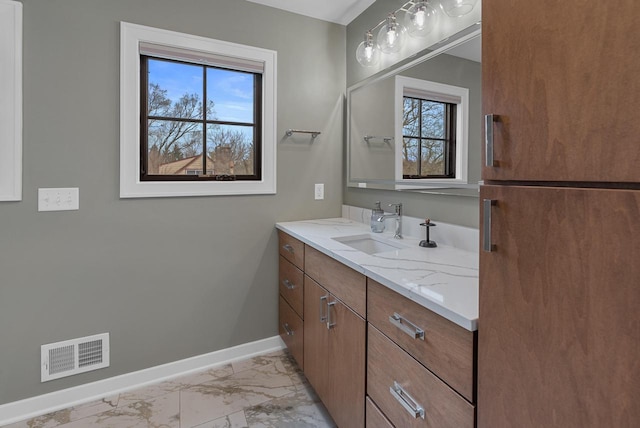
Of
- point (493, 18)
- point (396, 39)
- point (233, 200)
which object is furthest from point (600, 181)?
point (233, 200)

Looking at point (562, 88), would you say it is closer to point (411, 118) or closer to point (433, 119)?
point (433, 119)

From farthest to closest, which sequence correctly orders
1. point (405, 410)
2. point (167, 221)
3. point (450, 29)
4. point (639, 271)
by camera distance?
point (167, 221)
point (450, 29)
point (405, 410)
point (639, 271)

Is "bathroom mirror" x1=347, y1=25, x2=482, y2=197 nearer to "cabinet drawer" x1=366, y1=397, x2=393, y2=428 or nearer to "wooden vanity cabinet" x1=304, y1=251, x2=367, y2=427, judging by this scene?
"wooden vanity cabinet" x1=304, y1=251, x2=367, y2=427

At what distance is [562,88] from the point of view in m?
0.64

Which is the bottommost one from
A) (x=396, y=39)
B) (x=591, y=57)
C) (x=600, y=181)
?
(x=600, y=181)

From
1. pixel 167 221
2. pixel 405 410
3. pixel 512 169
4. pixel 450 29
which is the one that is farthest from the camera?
pixel 167 221

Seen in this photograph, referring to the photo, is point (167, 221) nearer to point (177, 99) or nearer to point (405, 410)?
point (177, 99)

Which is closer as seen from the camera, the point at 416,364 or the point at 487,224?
the point at 487,224

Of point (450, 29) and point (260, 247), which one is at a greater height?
point (450, 29)

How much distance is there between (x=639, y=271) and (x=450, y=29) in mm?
1472

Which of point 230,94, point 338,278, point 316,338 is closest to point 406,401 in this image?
point 338,278

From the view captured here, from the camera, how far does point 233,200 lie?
2195mm

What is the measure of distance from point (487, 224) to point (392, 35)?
157 cm

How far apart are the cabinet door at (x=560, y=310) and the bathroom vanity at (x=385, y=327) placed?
0.31ft
